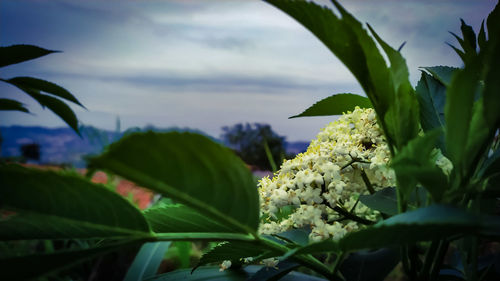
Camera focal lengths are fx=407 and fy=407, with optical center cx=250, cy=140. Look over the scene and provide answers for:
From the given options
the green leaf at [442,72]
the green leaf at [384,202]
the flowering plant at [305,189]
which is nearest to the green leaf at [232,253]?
the flowering plant at [305,189]

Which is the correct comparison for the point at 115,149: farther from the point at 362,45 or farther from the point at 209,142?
the point at 362,45

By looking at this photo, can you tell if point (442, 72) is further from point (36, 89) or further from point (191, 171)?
point (36, 89)

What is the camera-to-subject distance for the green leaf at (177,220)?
1.11ft

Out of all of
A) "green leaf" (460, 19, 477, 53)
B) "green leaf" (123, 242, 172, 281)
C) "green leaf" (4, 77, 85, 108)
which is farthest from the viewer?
"green leaf" (123, 242, 172, 281)

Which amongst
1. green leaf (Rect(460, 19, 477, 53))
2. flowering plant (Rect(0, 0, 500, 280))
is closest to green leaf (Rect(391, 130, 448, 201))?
flowering plant (Rect(0, 0, 500, 280))

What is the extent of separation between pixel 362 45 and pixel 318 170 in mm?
142

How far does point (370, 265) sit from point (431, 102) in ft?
0.61

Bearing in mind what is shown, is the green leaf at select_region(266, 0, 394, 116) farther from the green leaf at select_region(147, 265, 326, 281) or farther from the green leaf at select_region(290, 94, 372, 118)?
the green leaf at select_region(147, 265, 326, 281)

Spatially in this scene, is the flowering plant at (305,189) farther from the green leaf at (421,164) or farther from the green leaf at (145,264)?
the green leaf at (145,264)

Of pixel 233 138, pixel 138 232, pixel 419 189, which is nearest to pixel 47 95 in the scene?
pixel 138 232

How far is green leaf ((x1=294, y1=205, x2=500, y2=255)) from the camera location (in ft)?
0.72

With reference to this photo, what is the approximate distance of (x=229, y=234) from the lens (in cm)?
31

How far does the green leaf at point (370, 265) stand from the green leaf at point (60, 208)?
0.26 metres

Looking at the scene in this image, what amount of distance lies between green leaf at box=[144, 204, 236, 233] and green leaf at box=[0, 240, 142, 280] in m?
Result: 0.08
